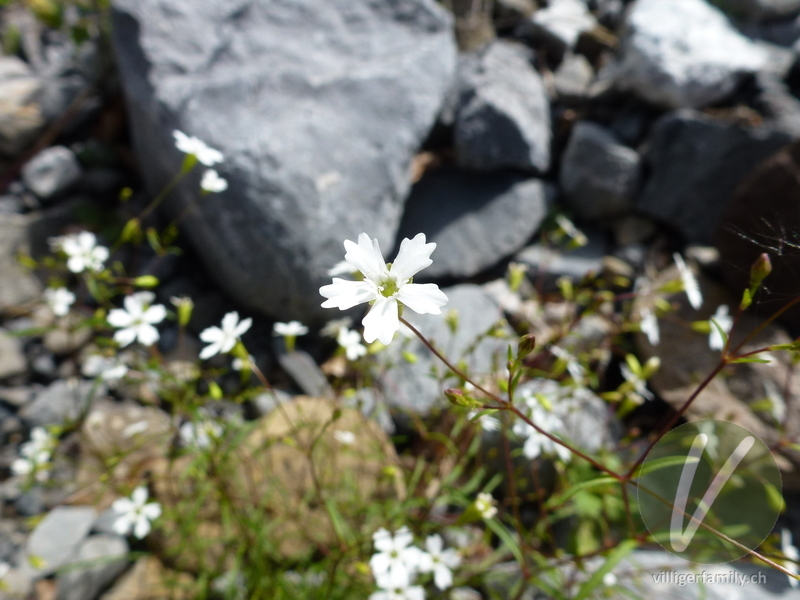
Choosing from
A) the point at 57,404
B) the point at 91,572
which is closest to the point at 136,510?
the point at 91,572

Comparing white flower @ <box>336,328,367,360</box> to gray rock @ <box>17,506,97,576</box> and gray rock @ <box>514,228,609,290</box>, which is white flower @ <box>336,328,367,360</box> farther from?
gray rock @ <box>514,228,609,290</box>

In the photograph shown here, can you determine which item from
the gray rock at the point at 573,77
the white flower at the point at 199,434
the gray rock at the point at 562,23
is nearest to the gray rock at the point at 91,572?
the white flower at the point at 199,434

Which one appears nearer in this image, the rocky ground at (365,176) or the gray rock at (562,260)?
the rocky ground at (365,176)

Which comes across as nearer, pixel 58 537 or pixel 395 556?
pixel 395 556

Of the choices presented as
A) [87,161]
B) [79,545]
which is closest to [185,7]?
[87,161]

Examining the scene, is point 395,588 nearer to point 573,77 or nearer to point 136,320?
point 136,320

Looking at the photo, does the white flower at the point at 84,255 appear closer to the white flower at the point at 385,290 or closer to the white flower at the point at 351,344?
the white flower at the point at 351,344

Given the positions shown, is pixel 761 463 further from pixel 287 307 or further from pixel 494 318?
pixel 287 307
